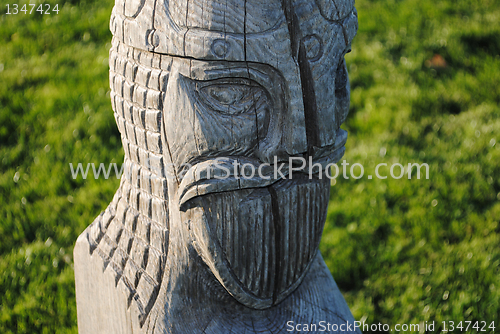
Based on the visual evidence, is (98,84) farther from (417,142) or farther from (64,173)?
(417,142)

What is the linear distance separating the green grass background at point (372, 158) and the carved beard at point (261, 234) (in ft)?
4.50

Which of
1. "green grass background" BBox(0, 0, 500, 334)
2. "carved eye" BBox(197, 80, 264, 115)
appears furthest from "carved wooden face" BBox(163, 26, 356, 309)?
"green grass background" BBox(0, 0, 500, 334)

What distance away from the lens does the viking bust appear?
137 cm

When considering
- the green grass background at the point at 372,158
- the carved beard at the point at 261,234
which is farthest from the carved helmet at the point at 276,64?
the green grass background at the point at 372,158

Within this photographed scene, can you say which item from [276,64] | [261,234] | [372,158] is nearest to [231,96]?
[276,64]

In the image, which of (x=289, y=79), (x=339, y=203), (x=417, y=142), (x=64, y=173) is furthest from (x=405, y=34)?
(x=289, y=79)

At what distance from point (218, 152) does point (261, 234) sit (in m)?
0.30

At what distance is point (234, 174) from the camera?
57.1 inches

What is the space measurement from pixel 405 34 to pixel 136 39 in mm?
4207

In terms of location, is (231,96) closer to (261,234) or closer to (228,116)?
(228,116)

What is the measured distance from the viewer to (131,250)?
165 cm

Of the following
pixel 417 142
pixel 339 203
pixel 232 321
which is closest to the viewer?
pixel 232 321

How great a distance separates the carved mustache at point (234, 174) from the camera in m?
1.44

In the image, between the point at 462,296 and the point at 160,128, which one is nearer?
the point at 160,128
